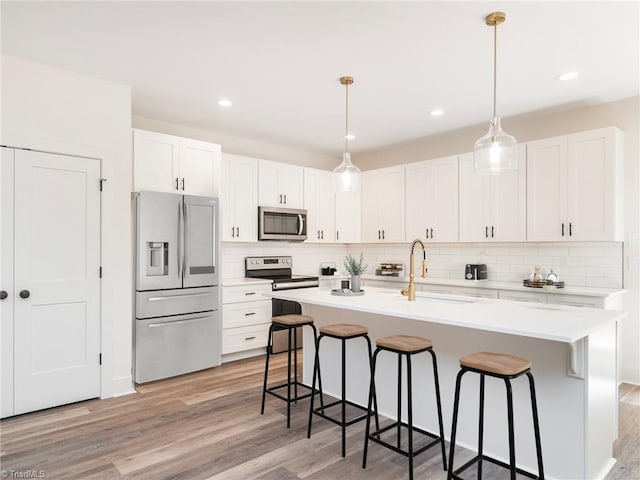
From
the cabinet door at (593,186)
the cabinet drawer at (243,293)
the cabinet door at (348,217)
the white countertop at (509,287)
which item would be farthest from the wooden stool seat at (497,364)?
the cabinet door at (348,217)

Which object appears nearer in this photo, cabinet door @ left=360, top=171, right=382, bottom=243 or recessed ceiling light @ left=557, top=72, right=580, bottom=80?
recessed ceiling light @ left=557, top=72, right=580, bottom=80

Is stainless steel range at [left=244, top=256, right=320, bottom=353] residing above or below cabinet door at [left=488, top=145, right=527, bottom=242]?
below

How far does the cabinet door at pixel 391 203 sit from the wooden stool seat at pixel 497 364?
11.7ft

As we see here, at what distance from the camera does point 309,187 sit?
19.0 ft

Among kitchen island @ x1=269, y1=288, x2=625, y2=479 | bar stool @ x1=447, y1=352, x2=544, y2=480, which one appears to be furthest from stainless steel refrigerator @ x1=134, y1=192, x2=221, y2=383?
bar stool @ x1=447, y1=352, x2=544, y2=480

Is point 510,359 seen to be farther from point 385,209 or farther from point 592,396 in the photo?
point 385,209

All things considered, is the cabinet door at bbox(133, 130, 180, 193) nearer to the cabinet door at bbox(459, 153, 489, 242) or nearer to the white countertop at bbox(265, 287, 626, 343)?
the white countertop at bbox(265, 287, 626, 343)

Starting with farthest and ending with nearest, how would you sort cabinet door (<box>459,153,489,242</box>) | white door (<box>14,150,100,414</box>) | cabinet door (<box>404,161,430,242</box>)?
cabinet door (<box>404,161,430,242</box>) → cabinet door (<box>459,153,489,242</box>) → white door (<box>14,150,100,414</box>)

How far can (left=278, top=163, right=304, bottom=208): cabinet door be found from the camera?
17.9ft

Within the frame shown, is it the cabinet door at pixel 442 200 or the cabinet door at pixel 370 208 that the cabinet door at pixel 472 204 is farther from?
the cabinet door at pixel 370 208

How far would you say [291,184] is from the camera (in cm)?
556

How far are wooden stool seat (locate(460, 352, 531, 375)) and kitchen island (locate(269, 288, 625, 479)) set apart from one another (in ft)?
0.46

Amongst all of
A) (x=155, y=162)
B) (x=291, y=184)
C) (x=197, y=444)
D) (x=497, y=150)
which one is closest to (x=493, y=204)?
(x=497, y=150)

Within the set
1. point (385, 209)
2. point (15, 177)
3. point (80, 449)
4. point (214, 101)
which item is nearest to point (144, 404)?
point (80, 449)
